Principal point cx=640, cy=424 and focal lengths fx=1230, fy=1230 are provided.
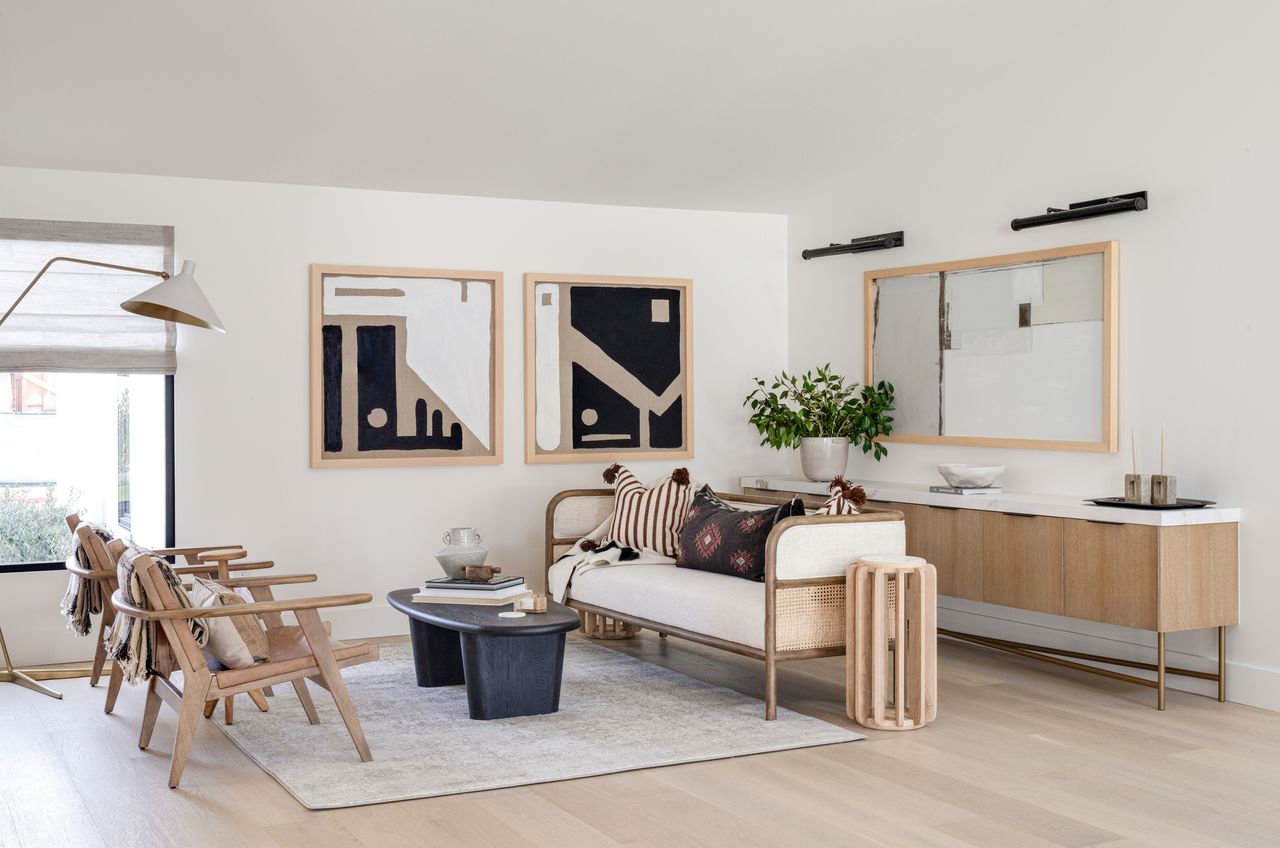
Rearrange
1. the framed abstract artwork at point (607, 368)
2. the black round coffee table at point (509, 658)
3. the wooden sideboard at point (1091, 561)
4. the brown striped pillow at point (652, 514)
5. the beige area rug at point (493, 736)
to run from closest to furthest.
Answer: the beige area rug at point (493, 736), the black round coffee table at point (509, 658), the wooden sideboard at point (1091, 561), the brown striped pillow at point (652, 514), the framed abstract artwork at point (607, 368)

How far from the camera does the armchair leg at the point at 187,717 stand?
3.88m

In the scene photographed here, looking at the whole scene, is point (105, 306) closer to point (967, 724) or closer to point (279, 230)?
point (279, 230)

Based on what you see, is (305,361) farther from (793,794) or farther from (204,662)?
(793,794)

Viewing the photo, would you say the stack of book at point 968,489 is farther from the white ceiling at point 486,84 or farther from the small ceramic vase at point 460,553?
the small ceramic vase at point 460,553

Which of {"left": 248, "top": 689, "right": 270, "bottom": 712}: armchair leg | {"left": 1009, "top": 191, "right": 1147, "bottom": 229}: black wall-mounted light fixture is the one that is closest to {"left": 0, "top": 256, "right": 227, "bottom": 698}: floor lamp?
{"left": 248, "top": 689, "right": 270, "bottom": 712}: armchair leg

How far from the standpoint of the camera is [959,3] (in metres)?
5.23

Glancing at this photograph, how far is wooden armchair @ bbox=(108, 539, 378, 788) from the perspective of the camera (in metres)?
3.89

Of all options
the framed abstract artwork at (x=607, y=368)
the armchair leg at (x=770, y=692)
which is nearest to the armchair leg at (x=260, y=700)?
the armchair leg at (x=770, y=692)

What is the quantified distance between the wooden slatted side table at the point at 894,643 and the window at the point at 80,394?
3.56m

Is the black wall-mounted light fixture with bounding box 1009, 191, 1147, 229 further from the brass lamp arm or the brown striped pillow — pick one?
the brass lamp arm

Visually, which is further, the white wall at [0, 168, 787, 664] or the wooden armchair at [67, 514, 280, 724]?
the white wall at [0, 168, 787, 664]

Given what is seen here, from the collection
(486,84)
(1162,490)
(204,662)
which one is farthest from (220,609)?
(1162,490)

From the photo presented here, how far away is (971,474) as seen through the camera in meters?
5.94

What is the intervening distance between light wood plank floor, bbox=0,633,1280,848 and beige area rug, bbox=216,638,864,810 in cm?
9
